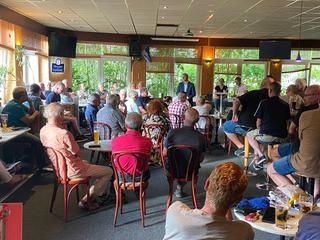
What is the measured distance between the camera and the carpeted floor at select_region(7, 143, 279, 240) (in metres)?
3.67

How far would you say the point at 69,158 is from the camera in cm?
400

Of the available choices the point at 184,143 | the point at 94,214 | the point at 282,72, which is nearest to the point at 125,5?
the point at 184,143

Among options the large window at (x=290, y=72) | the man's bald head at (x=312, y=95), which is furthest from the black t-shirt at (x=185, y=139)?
the large window at (x=290, y=72)

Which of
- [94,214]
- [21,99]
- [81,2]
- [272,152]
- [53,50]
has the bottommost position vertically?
[94,214]

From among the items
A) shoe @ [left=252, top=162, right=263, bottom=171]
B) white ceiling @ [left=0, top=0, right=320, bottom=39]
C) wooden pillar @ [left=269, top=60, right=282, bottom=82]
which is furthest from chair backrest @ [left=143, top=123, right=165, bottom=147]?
wooden pillar @ [left=269, top=60, right=282, bottom=82]

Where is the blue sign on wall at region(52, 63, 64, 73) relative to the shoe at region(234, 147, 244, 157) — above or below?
above

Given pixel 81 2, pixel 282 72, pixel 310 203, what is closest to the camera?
pixel 310 203

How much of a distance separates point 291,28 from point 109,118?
285 inches

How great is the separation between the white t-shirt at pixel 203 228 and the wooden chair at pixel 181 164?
7.26 feet

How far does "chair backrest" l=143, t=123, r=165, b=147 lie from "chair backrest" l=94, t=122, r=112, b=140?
0.56 meters

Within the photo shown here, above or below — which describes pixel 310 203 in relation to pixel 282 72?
below

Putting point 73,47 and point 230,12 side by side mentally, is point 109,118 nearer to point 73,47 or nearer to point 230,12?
point 230,12

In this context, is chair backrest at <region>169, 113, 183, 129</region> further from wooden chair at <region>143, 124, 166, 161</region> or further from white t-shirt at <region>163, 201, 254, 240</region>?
white t-shirt at <region>163, 201, 254, 240</region>

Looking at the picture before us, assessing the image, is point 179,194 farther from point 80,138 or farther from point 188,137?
point 80,138
